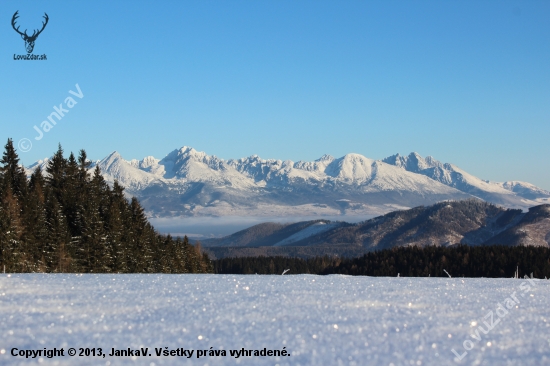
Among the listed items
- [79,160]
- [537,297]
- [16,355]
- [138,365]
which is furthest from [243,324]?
[79,160]

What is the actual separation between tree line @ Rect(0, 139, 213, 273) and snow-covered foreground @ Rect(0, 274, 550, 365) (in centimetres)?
3250

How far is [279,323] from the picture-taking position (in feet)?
28.0

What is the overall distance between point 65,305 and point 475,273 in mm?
150188

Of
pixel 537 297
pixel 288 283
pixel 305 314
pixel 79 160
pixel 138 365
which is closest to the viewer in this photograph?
pixel 138 365

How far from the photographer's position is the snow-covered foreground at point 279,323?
717cm

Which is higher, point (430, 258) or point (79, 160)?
point (79, 160)

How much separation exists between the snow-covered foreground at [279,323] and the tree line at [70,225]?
32502 millimetres

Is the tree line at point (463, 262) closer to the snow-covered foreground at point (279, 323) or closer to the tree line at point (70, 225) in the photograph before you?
the tree line at point (70, 225)

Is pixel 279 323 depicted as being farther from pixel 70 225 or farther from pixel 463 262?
pixel 463 262

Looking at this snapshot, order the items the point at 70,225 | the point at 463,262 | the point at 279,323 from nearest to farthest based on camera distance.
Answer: the point at 279,323 < the point at 70,225 < the point at 463,262

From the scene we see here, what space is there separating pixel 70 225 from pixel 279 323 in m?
52.4

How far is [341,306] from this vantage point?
9.91m

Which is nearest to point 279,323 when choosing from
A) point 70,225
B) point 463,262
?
point 70,225

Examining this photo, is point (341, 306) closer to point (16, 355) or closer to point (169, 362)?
point (169, 362)
